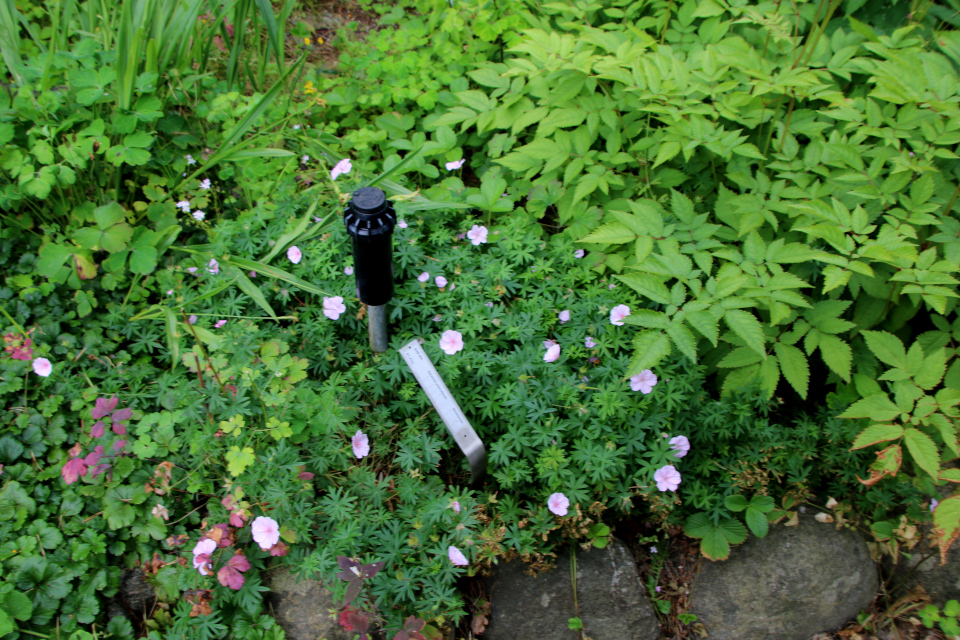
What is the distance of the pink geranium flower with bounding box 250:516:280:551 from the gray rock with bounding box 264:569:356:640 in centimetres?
25

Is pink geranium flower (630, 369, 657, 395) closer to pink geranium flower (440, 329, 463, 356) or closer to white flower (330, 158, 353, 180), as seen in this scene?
pink geranium flower (440, 329, 463, 356)

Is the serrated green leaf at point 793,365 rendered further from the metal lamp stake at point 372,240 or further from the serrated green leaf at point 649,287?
the metal lamp stake at point 372,240

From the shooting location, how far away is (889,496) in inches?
86.7

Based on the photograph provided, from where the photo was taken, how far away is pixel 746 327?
1.80 m

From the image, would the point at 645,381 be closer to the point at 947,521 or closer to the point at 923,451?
the point at 923,451

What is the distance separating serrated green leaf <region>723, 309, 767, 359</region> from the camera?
1.78 metres

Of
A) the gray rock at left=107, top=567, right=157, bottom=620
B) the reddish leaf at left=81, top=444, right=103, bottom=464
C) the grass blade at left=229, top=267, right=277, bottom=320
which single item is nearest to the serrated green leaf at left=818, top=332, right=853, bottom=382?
the grass blade at left=229, top=267, right=277, bottom=320

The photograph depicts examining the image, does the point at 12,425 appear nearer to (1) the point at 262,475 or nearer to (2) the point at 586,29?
(1) the point at 262,475

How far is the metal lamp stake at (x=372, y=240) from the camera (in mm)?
1779

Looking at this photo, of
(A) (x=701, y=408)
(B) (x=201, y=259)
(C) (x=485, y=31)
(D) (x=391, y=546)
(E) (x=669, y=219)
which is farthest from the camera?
(C) (x=485, y=31)

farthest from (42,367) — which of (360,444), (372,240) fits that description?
(372,240)

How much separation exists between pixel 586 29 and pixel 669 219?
924 millimetres

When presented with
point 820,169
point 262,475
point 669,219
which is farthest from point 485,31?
point 262,475

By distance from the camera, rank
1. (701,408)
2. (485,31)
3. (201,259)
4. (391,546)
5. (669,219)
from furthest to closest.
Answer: (485,31) < (201,259) < (669,219) < (701,408) < (391,546)
